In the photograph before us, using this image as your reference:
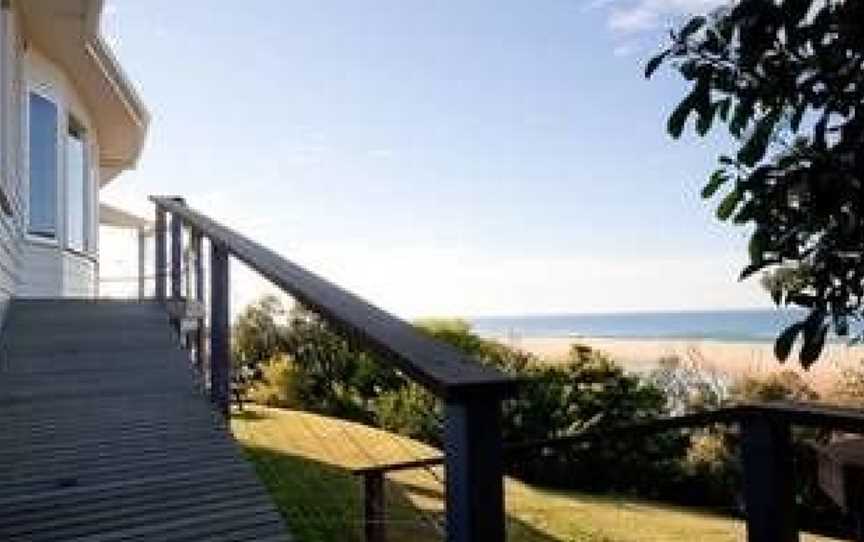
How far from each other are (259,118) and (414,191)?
102ft

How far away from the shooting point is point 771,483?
363cm

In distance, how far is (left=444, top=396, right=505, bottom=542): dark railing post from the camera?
2330 mm

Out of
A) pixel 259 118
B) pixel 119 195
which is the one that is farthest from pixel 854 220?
pixel 259 118

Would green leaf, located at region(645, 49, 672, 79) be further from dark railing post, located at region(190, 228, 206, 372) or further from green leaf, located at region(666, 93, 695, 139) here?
dark railing post, located at region(190, 228, 206, 372)

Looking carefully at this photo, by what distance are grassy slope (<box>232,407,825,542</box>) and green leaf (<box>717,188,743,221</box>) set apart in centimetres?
665

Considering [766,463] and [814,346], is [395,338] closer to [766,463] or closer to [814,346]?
[814,346]

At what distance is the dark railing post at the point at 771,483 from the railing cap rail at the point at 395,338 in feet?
4.44

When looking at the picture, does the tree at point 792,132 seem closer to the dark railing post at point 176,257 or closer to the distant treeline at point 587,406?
the dark railing post at point 176,257

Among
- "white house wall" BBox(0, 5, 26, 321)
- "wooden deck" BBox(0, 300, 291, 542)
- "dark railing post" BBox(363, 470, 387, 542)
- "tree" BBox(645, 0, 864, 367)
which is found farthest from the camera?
"white house wall" BBox(0, 5, 26, 321)

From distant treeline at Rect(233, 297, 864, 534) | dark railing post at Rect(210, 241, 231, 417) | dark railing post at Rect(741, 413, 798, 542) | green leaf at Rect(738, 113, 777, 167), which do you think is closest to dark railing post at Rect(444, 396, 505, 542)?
green leaf at Rect(738, 113, 777, 167)

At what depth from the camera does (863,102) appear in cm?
193

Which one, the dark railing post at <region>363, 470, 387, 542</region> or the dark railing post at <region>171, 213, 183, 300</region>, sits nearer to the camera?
the dark railing post at <region>363, 470, 387, 542</region>

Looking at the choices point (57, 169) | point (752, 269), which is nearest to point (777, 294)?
point (752, 269)

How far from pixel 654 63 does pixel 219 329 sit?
4696 millimetres
